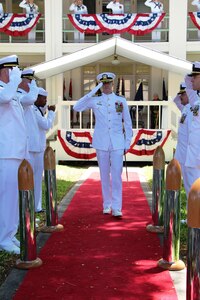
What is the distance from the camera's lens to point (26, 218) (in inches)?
169

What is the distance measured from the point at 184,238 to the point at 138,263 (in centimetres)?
114

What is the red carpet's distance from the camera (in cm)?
375

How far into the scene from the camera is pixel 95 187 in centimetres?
933

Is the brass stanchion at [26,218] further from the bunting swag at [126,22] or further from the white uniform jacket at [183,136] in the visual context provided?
the bunting swag at [126,22]

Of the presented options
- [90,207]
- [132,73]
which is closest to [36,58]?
[132,73]

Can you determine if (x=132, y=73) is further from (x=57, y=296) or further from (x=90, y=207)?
(x=57, y=296)

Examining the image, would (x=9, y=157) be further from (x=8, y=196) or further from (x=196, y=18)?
(x=196, y=18)

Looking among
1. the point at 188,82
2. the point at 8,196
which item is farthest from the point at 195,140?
the point at 8,196

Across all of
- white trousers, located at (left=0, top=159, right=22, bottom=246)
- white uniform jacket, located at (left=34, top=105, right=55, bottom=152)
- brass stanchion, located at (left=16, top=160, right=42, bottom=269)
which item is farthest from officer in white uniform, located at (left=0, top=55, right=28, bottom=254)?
white uniform jacket, located at (left=34, top=105, right=55, bottom=152)

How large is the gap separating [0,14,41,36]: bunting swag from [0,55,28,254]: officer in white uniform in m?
13.6

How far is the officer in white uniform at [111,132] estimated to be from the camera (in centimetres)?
639

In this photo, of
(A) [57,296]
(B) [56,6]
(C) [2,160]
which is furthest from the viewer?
(B) [56,6]

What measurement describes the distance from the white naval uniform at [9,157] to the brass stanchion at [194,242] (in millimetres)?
2294

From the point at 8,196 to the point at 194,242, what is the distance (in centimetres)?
235
